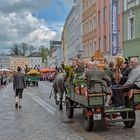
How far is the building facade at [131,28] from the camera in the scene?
34.3 m

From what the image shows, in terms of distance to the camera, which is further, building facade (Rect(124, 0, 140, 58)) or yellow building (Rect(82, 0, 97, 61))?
yellow building (Rect(82, 0, 97, 61))

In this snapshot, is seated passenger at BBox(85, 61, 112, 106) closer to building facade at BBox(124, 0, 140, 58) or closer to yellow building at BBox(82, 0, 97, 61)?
building facade at BBox(124, 0, 140, 58)

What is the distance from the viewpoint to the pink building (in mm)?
38875

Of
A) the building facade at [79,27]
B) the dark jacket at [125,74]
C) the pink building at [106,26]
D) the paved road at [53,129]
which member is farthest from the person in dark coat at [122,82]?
the building facade at [79,27]

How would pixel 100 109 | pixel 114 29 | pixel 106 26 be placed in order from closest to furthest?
pixel 100 109 < pixel 114 29 < pixel 106 26

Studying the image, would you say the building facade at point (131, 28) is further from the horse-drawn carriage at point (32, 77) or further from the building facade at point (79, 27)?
the building facade at point (79, 27)

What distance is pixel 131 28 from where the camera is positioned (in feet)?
119

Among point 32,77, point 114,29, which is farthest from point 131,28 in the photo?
Answer: point 32,77

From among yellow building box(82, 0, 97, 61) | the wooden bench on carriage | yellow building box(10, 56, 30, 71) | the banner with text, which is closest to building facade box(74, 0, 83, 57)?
yellow building box(82, 0, 97, 61)

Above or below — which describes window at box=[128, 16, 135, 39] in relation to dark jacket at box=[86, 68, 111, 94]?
above

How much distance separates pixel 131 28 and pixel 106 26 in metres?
8.77

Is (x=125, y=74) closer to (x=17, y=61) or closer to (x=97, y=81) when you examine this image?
(x=97, y=81)

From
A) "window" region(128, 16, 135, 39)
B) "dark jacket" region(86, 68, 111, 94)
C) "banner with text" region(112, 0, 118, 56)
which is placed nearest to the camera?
"dark jacket" region(86, 68, 111, 94)

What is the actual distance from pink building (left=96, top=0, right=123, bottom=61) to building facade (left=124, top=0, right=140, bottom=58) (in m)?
1.24
